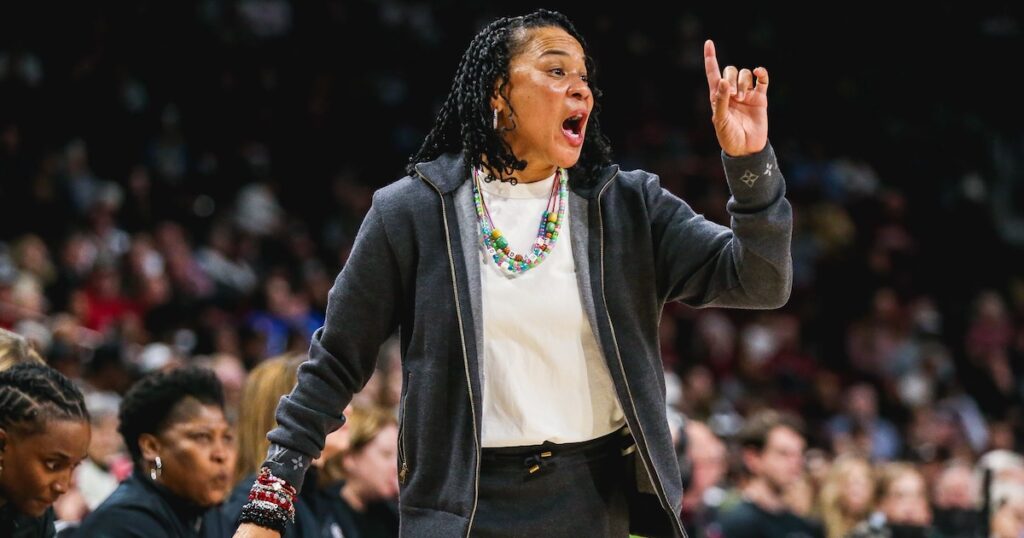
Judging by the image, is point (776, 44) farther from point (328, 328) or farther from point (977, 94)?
Answer: point (328, 328)

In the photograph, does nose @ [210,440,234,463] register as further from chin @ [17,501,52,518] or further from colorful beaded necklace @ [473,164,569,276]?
colorful beaded necklace @ [473,164,569,276]

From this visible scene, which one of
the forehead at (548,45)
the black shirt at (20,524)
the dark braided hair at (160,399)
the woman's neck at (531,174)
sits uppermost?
the forehead at (548,45)

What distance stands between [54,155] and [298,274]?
190 centimetres

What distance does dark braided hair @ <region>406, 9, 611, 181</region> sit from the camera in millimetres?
2877

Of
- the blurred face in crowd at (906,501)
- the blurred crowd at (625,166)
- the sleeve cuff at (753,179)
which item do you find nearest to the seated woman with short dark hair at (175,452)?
the blurred crowd at (625,166)

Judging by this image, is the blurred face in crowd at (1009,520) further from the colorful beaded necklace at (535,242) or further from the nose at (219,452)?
the colorful beaded necklace at (535,242)

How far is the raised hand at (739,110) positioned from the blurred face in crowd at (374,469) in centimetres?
290

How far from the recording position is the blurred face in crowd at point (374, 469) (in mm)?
5281

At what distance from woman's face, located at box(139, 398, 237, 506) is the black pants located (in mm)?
1517

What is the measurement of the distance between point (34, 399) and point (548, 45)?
4.79ft

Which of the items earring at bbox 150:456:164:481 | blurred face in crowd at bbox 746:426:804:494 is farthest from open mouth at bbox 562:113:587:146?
blurred face in crowd at bbox 746:426:804:494

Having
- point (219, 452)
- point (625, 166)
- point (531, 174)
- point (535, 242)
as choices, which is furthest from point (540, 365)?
point (625, 166)

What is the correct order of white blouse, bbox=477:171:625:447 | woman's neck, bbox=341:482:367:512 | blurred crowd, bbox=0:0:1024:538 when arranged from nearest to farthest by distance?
1. white blouse, bbox=477:171:625:447
2. woman's neck, bbox=341:482:367:512
3. blurred crowd, bbox=0:0:1024:538

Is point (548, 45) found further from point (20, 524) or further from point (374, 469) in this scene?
point (374, 469)
